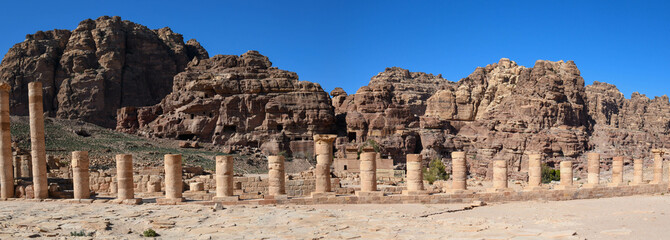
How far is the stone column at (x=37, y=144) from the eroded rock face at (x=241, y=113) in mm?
43172

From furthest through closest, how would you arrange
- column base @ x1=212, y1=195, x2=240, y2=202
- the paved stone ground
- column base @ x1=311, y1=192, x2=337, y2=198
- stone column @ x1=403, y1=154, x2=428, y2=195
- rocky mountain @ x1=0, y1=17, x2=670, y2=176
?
rocky mountain @ x1=0, y1=17, x2=670, y2=176 < stone column @ x1=403, y1=154, x2=428, y2=195 < column base @ x1=311, y1=192, x2=337, y2=198 < column base @ x1=212, y1=195, x2=240, y2=202 < the paved stone ground

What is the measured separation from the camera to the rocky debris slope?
264 ft

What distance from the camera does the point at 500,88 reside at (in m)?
Result: 88.1

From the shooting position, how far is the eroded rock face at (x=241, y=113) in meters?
63.2

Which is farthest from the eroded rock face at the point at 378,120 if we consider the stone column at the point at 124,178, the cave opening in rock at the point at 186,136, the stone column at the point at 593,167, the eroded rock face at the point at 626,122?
the stone column at the point at 124,178

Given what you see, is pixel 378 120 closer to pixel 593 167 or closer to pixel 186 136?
pixel 186 136

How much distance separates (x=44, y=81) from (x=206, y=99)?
1423 inches

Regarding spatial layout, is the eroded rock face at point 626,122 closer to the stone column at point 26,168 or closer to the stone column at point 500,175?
the stone column at point 500,175

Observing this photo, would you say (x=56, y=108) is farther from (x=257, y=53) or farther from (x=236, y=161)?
(x=236, y=161)

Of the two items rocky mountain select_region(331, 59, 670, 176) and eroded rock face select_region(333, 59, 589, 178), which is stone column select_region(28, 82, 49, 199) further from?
eroded rock face select_region(333, 59, 589, 178)

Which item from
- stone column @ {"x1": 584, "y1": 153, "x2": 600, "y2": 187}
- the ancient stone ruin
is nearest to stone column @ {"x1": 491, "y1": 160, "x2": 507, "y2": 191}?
the ancient stone ruin

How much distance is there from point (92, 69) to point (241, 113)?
119 ft

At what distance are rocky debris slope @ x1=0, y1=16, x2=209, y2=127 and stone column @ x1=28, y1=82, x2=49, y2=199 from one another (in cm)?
6778

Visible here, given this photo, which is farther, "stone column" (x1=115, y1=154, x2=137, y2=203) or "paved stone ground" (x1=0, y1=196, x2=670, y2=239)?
"stone column" (x1=115, y1=154, x2=137, y2=203)
